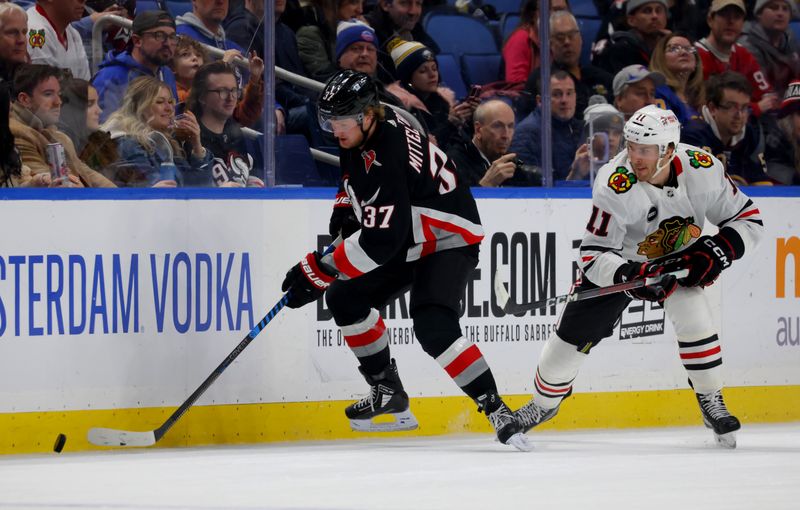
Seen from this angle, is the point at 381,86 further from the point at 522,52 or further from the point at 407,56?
the point at 522,52

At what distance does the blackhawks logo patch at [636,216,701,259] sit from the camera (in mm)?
4480

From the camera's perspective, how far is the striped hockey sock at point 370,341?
4.62 meters

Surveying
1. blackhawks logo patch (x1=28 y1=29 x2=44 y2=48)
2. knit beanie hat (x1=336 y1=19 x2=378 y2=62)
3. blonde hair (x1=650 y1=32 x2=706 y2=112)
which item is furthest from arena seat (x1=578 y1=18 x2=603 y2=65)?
blackhawks logo patch (x1=28 y1=29 x2=44 y2=48)

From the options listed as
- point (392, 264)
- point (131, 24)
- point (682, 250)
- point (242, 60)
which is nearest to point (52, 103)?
point (131, 24)

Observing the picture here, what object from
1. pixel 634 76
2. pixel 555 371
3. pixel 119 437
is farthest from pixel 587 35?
pixel 119 437

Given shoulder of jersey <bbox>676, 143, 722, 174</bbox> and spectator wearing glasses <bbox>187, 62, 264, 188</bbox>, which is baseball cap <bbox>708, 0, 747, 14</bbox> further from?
spectator wearing glasses <bbox>187, 62, 264, 188</bbox>

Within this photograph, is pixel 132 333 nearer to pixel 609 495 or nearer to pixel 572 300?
pixel 572 300

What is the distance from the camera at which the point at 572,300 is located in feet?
14.9

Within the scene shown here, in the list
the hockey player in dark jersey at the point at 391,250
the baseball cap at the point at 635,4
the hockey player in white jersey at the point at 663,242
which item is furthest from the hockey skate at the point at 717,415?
the baseball cap at the point at 635,4

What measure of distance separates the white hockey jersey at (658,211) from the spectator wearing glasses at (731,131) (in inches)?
52.4

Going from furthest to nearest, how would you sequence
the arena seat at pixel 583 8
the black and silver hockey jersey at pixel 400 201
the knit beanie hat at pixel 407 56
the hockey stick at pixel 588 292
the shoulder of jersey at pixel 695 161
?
the arena seat at pixel 583 8, the knit beanie hat at pixel 407 56, the shoulder of jersey at pixel 695 161, the hockey stick at pixel 588 292, the black and silver hockey jersey at pixel 400 201

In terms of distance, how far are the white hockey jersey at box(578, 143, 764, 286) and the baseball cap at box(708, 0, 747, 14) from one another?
156cm

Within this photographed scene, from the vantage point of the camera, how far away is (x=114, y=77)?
15.6ft

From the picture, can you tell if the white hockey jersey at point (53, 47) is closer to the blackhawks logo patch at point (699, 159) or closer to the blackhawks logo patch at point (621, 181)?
the blackhawks logo patch at point (621, 181)
